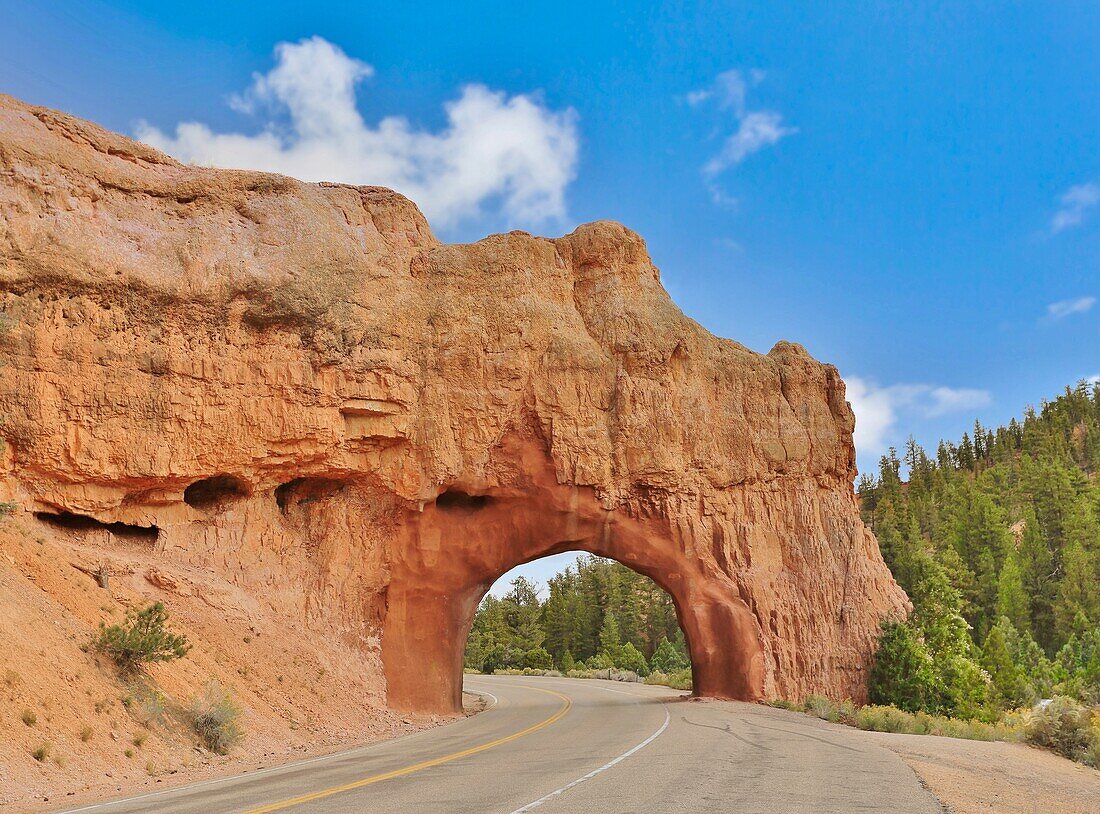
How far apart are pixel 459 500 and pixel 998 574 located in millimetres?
44962

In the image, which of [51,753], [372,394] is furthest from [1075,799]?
[372,394]

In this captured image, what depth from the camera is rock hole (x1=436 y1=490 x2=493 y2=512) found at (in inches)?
1114

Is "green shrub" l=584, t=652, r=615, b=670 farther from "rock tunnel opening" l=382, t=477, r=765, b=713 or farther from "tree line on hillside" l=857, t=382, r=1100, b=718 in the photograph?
"rock tunnel opening" l=382, t=477, r=765, b=713

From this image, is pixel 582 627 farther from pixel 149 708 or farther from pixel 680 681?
pixel 149 708

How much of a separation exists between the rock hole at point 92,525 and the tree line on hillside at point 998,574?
73.9 ft

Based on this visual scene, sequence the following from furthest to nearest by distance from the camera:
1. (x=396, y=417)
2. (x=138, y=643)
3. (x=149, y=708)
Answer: (x=396, y=417), (x=138, y=643), (x=149, y=708)

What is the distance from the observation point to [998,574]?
57781mm

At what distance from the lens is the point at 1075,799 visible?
10539mm

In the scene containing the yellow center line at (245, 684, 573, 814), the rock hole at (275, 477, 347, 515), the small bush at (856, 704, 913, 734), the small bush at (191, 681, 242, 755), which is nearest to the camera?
the yellow center line at (245, 684, 573, 814)

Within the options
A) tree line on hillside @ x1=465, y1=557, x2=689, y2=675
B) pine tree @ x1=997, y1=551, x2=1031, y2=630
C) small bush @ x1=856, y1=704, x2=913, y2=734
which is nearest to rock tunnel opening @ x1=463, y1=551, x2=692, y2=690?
tree line on hillside @ x1=465, y1=557, x2=689, y2=675

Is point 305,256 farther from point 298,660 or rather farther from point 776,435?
point 776,435

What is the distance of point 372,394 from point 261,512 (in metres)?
4.53

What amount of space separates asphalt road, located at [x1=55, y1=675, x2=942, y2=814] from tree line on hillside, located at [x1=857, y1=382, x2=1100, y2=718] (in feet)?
38.4

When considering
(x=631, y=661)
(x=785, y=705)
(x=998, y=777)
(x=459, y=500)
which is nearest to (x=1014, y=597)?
(x=631, y=661)
